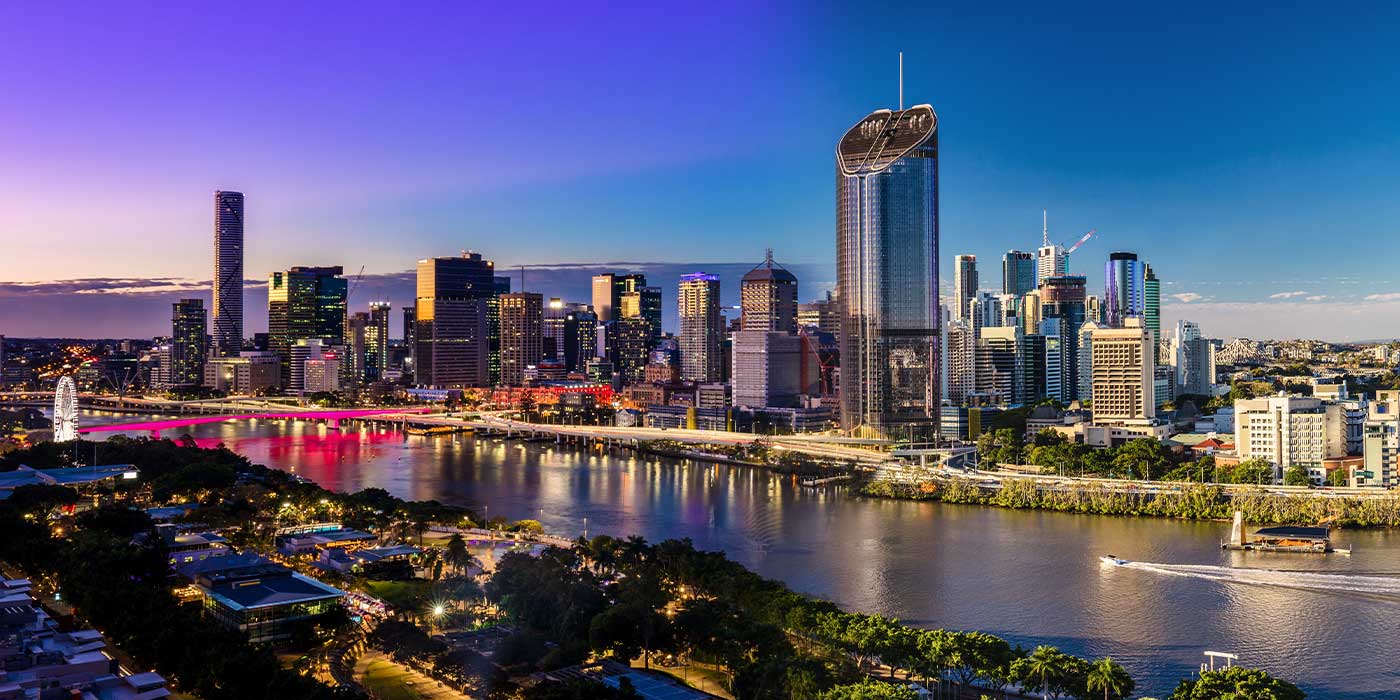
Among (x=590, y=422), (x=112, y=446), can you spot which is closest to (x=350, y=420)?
(x=590, y=422)

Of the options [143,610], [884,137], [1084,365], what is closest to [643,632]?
[143,610]

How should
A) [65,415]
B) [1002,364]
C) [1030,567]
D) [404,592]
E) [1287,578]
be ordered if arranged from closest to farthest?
[404,592], [1287,578], [1030,567], [65,415], [1002,364]

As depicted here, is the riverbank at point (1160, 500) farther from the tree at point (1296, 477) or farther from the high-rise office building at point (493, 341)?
the high-rise office building at point (493, 341)

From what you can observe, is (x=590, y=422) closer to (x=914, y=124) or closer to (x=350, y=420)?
(x=350, y=420)

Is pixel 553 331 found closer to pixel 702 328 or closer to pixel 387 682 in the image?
pixel 702 328

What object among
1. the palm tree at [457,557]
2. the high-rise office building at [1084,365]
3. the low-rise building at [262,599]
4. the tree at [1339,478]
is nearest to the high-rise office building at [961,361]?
the high-rise office building at [1084,365]

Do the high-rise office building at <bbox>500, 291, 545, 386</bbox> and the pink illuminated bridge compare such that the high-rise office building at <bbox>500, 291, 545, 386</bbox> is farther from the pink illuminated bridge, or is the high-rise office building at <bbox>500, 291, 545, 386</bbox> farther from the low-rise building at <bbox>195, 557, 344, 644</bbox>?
the low-rise building at <bbox>195, 557, 344, 644</bbox>

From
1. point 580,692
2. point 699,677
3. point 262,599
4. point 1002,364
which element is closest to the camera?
point 580,692
